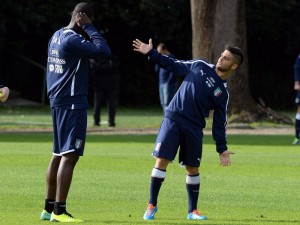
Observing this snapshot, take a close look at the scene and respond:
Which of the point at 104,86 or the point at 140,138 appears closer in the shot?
the point at 140,138

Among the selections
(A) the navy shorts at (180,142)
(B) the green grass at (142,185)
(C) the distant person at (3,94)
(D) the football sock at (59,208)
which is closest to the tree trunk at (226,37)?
(B) the green grass at (142,185)

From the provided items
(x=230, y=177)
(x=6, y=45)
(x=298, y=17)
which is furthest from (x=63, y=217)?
(x=298, y=17)

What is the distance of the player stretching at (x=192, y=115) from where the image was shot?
1144 centimetres

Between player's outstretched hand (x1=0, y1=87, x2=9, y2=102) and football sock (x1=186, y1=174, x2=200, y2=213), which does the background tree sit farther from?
player's outstretched hand (x1=0, y1=87, x2=9, y2=102)

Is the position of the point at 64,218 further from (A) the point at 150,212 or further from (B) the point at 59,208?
(A) the point at 150,212

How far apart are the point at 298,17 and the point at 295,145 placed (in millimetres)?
23876

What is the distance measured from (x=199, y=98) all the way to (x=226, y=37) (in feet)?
65.5

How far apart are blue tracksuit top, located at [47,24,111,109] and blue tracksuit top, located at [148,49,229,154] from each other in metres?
0.88

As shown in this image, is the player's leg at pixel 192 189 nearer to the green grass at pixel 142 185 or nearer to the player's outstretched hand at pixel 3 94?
the green grass at pixel 142 185

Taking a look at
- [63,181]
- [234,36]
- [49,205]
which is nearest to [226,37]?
[234,36]

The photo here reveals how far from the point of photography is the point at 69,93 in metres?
11.0

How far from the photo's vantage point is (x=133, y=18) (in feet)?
141

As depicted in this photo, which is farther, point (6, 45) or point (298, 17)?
point (298, 17)

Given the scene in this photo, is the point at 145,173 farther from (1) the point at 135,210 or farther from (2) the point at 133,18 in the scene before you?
(2) the point at 133,18
